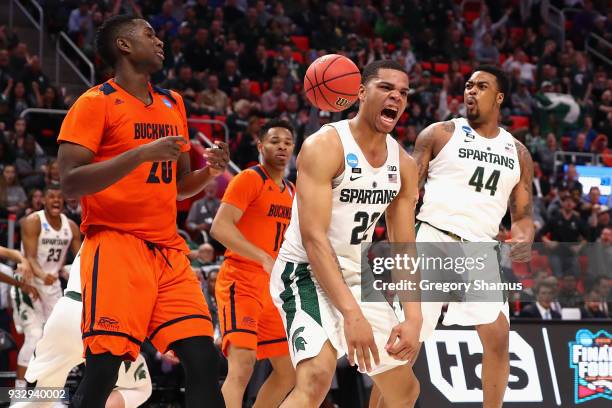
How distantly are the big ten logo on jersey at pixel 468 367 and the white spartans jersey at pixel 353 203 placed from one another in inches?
125

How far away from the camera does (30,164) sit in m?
12.4

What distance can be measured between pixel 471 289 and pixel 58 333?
2.73m

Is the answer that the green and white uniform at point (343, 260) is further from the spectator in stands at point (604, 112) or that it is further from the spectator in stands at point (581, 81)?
the spectator in stands at point (581, 81)

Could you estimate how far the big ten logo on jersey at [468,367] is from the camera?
767cm

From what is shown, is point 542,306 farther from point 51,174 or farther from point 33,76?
point 33,76

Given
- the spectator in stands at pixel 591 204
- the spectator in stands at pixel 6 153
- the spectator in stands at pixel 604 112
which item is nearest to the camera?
the spectator in stands at pixel 6 153

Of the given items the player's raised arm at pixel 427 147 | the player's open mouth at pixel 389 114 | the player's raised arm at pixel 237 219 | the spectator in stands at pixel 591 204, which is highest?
the player's open mouth at pixel 389 114

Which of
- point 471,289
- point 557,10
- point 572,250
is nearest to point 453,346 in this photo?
point 471,289

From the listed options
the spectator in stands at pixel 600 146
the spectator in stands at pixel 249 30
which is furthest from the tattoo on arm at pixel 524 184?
the spectator in stands at pixel 600 146

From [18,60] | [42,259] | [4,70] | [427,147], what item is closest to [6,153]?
[4,70]

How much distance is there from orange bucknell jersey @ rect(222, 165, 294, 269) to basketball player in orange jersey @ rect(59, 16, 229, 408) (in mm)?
2008

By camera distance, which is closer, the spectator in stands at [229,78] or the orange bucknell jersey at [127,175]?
the orange bucknell jersey at [127,175]

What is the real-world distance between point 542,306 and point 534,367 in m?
3.07

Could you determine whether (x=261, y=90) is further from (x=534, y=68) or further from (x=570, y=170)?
(x=534, y=68)
